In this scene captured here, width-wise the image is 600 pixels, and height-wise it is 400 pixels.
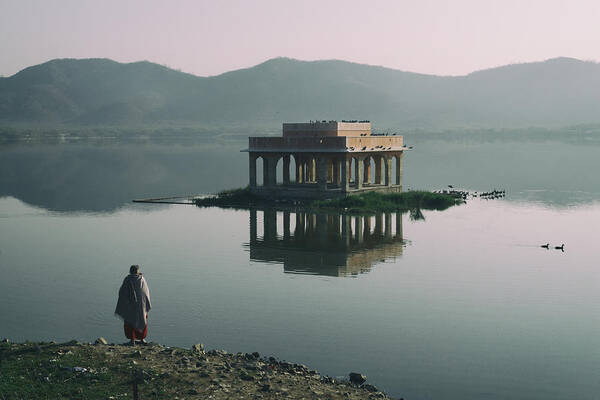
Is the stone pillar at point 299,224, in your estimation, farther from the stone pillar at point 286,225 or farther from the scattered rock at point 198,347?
the scattered rock at point 198,347

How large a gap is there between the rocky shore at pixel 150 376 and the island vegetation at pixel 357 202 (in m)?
28.8

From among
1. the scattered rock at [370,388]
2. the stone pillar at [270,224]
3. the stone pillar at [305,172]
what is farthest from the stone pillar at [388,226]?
the scattered rock at [370,388]

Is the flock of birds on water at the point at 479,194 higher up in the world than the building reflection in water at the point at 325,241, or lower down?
higher up

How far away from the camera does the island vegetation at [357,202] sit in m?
46.4

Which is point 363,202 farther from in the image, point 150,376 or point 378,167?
point 150,376

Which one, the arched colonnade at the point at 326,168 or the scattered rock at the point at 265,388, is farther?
the arched colonnade at the point at 326,168

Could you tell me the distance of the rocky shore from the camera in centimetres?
1455

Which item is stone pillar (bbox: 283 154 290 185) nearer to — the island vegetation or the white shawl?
the island vegetation

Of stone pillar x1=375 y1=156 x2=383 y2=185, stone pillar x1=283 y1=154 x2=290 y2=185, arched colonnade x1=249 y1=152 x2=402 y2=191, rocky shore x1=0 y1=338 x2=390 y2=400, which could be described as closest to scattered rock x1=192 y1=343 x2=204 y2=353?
rocky shore x1=0 y1=338 x2=390 y2=400

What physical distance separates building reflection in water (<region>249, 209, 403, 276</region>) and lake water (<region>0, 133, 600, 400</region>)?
0.13 meters

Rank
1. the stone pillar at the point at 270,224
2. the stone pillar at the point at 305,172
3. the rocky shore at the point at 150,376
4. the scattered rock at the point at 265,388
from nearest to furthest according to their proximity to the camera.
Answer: the rocky shore at the point at 150,376 < the scattered rock at the point at 265,388 < the stone pillar at the point at 270,224 < the stone pillar at the point at 305,172

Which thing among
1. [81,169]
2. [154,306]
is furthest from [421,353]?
[81,169]

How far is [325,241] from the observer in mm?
35500

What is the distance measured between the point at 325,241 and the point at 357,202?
37.9 feet
